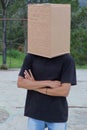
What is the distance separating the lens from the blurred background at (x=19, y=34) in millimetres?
13563

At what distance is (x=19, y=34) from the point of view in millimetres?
17141

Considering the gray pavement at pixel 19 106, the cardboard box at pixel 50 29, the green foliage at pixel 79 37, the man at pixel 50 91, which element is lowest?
the green foliage at pixel 79 37

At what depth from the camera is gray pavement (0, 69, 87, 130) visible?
22.3 feet

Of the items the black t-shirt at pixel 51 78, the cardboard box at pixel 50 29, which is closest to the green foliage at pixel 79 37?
the black t-shirt at pixel 51 78

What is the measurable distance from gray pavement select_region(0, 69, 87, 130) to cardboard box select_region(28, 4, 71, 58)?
3.08 m

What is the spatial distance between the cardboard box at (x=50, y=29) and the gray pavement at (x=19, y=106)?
3.08 m

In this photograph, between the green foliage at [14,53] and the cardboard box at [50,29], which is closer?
the cardboard box at [50,29]

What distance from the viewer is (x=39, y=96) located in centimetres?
378

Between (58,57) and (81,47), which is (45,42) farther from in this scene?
(81,47)

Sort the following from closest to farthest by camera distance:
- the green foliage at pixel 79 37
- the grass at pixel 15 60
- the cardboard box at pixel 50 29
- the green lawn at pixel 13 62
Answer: the cardboard box at pixel 50 29, the green lawn at pixel 13 62, the grass at pixel 15 60, the green foliage at pixel 79 37

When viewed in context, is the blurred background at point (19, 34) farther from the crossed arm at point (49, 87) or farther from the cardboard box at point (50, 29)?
the cardboard box at point (50, 29)

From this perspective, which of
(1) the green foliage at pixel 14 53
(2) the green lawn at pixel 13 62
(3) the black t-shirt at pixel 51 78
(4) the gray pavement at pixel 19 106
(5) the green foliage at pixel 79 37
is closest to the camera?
(3) the black t-shirt at pixel 51 78

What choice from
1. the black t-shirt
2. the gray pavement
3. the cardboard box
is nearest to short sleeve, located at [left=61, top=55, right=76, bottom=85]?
the black t-shirt

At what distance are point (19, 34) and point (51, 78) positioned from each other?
13.4 m
